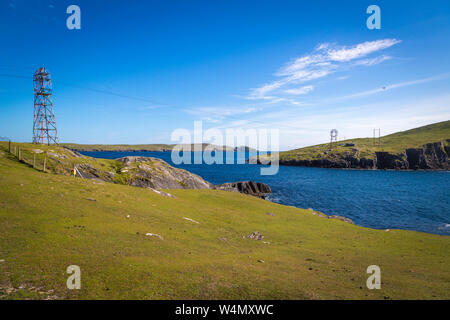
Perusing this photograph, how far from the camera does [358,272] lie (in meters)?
20.0

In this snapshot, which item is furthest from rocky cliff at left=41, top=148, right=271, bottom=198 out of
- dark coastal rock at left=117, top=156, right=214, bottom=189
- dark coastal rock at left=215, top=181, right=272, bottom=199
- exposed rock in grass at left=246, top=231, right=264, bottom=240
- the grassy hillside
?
exposed rock in grass at left=246, top=231, right=264, bottom=240

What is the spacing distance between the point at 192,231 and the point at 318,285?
1597 cm

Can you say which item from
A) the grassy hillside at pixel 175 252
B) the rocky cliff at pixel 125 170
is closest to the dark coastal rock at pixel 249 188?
the rocky cliff at pixel 125 170

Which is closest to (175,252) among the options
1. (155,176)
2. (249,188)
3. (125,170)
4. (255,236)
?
(255,236)

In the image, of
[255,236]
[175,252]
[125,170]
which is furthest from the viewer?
[125,170]

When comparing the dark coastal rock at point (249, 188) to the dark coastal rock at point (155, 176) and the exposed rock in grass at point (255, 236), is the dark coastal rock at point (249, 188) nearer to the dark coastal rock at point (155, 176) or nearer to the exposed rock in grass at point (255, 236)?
the dark coastal rock at point (155, 176)

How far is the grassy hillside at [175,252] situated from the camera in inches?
535

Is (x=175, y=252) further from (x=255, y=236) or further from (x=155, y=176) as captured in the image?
(x=155, y=176)

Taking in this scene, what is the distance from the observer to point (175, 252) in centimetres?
2023

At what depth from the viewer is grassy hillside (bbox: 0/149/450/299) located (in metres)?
13.6

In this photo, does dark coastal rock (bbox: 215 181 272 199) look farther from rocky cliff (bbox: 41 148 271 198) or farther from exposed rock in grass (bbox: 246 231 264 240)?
exposed rock in grass (bbox: 246 231 264 240)
